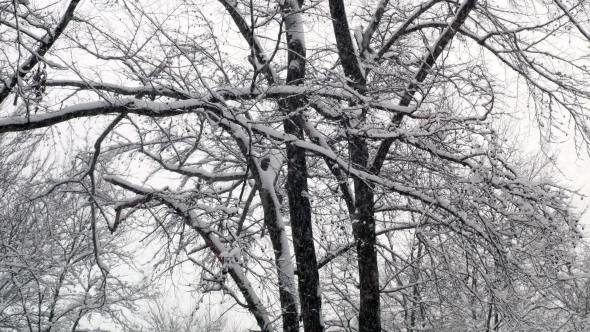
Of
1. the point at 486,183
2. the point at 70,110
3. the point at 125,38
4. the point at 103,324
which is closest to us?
the point at 70,110

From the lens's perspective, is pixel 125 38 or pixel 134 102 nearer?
pixel 134 102

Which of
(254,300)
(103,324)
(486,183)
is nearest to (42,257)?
(103,324)

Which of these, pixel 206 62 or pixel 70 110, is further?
pixel 206 62

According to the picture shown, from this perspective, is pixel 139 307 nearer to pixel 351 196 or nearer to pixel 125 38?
pixel 351 196

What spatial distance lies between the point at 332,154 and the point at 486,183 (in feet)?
5.90

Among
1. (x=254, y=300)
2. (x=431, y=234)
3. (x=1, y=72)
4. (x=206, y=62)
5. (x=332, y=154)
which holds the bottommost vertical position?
(x=254, y=300)

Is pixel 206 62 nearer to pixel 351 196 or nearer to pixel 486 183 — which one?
pixel 351 196

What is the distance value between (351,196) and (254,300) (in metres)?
2.20

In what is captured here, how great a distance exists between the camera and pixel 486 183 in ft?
19.0

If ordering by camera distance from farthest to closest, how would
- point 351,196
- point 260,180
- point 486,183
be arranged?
point 351,196
point 260,180
point 486,183

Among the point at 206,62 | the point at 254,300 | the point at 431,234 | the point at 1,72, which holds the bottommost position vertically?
the point at 254,300

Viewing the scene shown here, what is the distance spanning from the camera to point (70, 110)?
4.86 m

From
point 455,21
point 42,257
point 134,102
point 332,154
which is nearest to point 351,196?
point 332,154

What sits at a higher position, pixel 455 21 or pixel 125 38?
pixel 455 21
